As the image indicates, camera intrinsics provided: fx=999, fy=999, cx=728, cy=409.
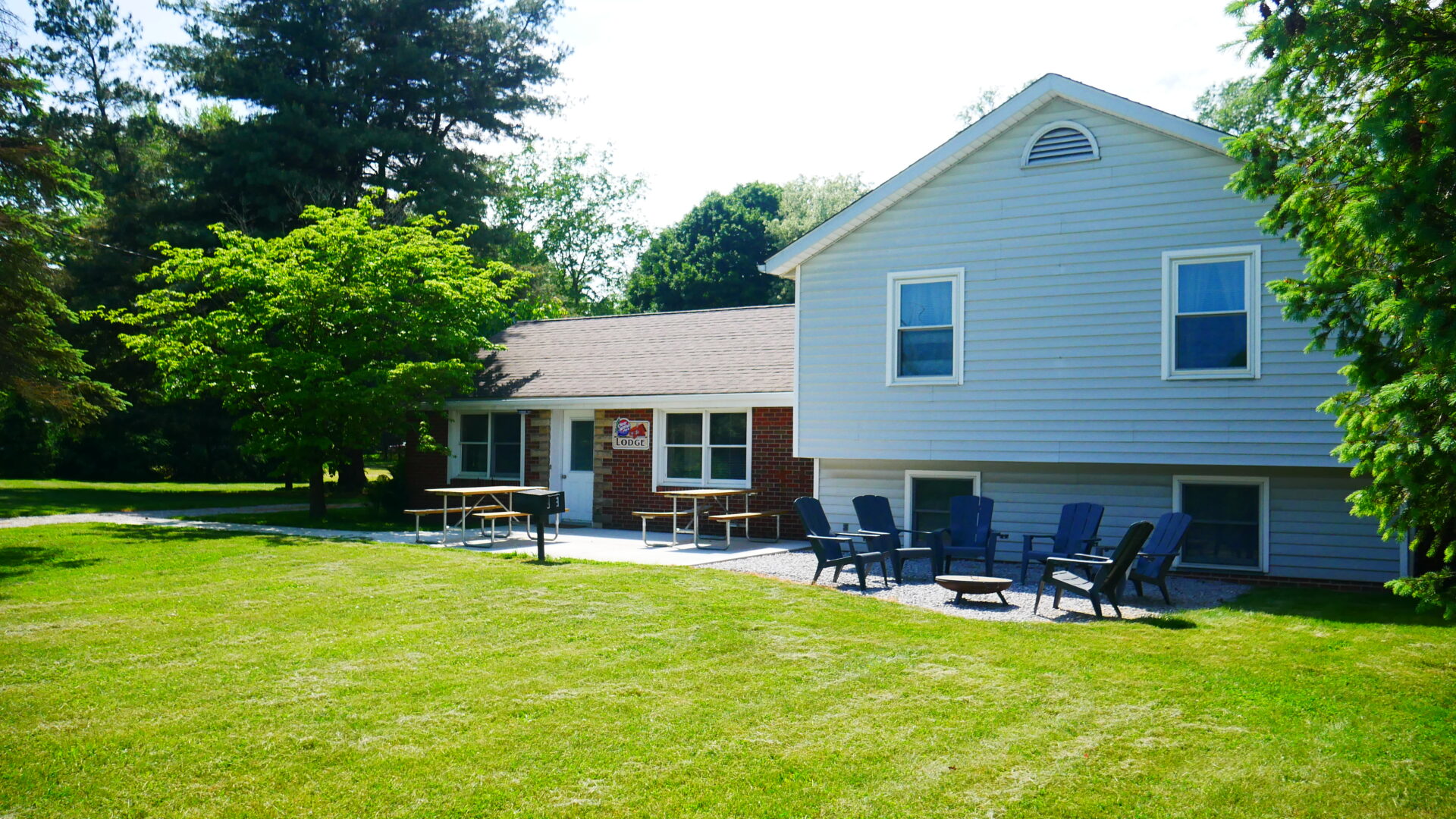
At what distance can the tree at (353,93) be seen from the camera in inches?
1117

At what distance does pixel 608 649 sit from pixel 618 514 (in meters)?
10.8

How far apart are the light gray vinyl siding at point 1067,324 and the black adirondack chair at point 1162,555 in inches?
75.0

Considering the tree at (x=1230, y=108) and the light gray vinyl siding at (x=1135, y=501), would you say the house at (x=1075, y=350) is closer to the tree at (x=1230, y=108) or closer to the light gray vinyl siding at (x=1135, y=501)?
the light gray vinyl siding at (x=1135, y=501)

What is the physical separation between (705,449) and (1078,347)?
7019 millimetres

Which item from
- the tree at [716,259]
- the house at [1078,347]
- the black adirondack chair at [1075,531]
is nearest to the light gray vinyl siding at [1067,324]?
the house at [1078,347]

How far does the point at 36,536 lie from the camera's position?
51.0 feet

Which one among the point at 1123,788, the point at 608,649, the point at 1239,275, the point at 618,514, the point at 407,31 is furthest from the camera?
the point at 407,31

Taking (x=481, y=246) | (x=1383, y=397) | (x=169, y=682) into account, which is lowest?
(x=169, y=682)

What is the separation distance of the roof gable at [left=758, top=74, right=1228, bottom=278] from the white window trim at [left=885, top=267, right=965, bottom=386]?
3.44 ft

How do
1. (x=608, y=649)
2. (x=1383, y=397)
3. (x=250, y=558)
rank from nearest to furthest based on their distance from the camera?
(x=1383, y=397) < (x=608, y=649) < (x=250, y=558)

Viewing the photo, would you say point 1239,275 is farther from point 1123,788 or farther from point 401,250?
point 401,250

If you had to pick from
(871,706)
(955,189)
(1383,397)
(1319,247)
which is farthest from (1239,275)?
(871,706)

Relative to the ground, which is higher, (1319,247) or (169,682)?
(1319,247)

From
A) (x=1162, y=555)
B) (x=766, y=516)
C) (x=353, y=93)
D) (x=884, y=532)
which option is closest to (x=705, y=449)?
(x=766, y=516)
